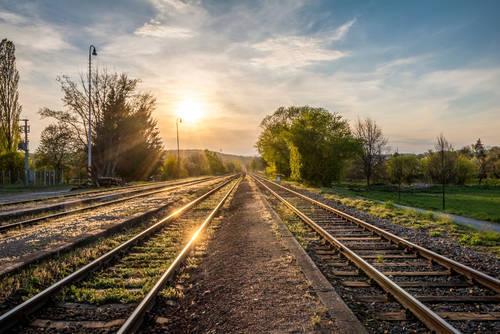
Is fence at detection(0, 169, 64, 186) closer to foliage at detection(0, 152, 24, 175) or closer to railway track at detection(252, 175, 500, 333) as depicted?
foliage at detection(0, 152, 24, 175)

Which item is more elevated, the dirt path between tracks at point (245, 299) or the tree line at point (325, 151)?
the tree line at point (325, 151)

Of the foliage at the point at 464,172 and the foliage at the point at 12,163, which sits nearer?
the foliage at the point at 12,163

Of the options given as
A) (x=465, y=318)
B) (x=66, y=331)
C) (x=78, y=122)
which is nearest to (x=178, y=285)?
(x=66, y=331)

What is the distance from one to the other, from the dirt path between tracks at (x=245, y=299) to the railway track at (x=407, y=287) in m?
0.66

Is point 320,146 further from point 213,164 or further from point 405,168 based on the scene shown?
point 213,164

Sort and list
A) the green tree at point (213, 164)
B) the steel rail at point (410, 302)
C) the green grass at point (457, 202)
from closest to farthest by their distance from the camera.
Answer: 1. the steel rail at point (410, 302)
2. the green grass at point (457, 202)
3. the green tree at point (213, 164)

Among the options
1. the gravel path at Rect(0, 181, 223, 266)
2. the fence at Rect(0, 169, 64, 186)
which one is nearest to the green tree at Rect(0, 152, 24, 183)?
the fence at Rect(0, 169, 64, 186)

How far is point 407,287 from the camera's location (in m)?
4.80

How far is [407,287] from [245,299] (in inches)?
100

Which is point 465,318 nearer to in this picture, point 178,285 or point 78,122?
point 178,285

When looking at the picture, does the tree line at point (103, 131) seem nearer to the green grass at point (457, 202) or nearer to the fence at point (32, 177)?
the fence at point (32, 177)

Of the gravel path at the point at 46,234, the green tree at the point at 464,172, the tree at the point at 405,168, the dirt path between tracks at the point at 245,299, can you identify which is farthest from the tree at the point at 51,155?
the green tree at the point at 464,172

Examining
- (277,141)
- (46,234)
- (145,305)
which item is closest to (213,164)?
(277,141)

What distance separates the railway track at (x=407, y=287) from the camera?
12.1 feet
